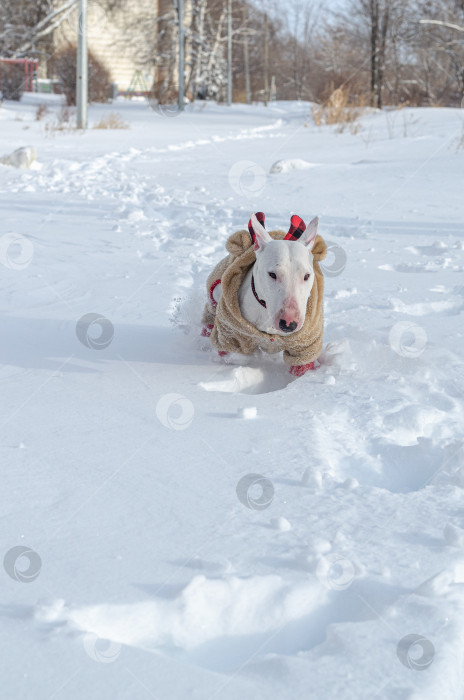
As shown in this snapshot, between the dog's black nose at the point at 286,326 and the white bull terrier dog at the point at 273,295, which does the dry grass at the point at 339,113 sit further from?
the dog's black nose at the point at 286,326

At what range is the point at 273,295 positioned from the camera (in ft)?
9.61

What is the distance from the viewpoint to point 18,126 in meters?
16.2

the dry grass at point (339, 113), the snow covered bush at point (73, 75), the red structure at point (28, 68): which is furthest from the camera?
the red structure at point (28, 68)

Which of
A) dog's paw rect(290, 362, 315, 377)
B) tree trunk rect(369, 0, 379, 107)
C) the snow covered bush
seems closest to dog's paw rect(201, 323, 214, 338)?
dog's paw rect(290, 362, 315, 377)

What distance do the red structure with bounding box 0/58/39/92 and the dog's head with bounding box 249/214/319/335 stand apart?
26.1 m

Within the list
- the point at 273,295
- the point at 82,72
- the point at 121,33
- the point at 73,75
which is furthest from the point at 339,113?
the point at 121,33

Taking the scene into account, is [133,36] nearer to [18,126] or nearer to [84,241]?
[18,126]

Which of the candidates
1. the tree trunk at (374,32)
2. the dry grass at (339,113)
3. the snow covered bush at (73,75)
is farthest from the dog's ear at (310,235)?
the snow covered bush at (73,75)

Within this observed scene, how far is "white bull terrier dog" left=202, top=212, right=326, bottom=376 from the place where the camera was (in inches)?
114

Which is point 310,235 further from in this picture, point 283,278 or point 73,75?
point 73,75

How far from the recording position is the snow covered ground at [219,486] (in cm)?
154

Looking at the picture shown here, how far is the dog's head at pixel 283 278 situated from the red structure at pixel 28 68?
26088mm

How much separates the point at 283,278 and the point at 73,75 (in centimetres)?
2492

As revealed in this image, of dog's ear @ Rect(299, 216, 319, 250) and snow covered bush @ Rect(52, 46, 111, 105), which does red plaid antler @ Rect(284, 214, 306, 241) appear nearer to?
dog's ear @ Rect(299, 216, 319, 250)
